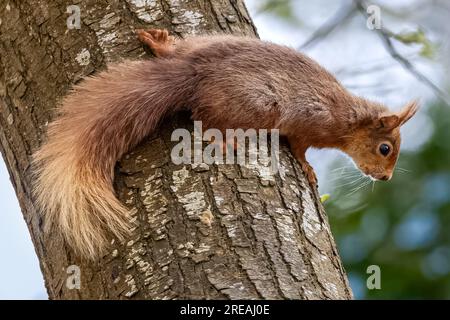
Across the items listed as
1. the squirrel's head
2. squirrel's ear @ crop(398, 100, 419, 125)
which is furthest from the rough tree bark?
squirrel's ear @ crop(398, 100, 419, 125)

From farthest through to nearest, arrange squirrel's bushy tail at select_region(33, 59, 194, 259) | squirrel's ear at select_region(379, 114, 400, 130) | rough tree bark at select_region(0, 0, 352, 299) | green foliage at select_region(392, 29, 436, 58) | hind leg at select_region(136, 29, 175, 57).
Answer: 1. green foliage at select_region(392, 29, 436, 58)
2. squirrel's ear at select_region(379, 114, 400, 130)
3. hind leg at select_region(136, 29, 175, 57)
4. squirrel's bushy tail at select_region(33, 59, 194, 259)
5. rough tree bark at select_region(0, 0, 352, 299)

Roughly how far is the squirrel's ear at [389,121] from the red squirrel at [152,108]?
59 centimetres

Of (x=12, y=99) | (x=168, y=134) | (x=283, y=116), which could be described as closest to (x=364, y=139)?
(x=283, y=116)

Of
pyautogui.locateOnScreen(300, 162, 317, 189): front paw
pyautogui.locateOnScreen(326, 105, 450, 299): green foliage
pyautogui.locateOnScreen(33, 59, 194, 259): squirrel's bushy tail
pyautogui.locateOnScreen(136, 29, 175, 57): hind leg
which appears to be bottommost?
pyautogui.locateOnScreen(326, 105, 450, 299): green foliage

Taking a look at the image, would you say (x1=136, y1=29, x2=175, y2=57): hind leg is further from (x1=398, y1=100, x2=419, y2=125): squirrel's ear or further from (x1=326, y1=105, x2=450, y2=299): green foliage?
(x1=326, y1=105, x2=450, y2=299): green foliage

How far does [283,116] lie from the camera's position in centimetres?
321

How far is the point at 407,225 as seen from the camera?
518 centimetres

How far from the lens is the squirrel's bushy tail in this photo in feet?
8.67

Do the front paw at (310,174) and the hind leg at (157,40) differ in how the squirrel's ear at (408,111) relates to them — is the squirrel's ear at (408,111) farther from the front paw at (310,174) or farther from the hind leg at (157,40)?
the hind leg at (157,40)

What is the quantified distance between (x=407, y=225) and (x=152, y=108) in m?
2.84

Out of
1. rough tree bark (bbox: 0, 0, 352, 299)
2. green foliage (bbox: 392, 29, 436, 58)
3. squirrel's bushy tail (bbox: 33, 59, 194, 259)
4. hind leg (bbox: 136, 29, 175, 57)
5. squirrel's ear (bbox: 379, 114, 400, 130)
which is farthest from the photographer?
green foliage (bbox: 392, 29, 436, 58)

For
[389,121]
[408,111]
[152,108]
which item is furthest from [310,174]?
[408,111]

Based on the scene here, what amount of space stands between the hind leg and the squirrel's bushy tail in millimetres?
43

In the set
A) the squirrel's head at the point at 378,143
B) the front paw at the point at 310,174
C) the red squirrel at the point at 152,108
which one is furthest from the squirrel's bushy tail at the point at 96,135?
the squirrel's head at the point at 378,143
